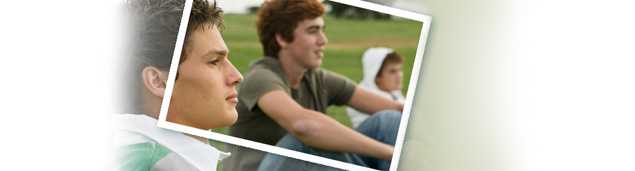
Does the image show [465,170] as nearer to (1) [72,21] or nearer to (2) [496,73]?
(2) [496,73]

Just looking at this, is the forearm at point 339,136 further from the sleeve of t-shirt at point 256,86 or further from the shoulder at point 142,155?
the shoulder at point 142,155

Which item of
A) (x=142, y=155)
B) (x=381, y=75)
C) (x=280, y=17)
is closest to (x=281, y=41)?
(x=280, y=17)

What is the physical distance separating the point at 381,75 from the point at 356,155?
0.56ft

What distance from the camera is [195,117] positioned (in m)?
1.79

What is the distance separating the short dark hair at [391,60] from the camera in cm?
180

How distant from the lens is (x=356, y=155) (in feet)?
5.94

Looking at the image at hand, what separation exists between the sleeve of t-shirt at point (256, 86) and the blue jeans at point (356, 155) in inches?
3.9

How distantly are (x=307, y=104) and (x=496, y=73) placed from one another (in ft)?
1.31

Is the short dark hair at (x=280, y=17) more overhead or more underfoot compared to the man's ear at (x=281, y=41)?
more overhead

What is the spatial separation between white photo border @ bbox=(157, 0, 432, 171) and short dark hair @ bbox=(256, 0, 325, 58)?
0.22 feet

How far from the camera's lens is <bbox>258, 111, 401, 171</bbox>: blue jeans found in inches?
70.9

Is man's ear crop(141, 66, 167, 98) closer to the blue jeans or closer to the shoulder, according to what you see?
the shoulder

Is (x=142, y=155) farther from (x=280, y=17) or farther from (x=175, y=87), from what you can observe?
(x=280, y=17)

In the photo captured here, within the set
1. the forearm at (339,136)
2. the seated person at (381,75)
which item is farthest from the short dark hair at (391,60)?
the forearm at (339,136)
